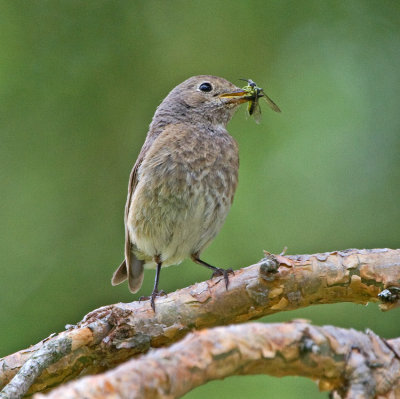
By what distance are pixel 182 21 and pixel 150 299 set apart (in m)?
3.28

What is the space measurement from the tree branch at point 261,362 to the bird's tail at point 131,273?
9.19 feet

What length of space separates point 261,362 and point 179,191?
2485mm

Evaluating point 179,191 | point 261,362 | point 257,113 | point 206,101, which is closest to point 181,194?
point 179,191

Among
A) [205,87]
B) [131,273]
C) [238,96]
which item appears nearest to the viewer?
[131,273]

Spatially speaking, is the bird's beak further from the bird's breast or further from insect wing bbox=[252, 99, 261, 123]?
the bird's breast

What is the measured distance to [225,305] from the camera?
352cm

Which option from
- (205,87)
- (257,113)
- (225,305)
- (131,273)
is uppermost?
(205,87)

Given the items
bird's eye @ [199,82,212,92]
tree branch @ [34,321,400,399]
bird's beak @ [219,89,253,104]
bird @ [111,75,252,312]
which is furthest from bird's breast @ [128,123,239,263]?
tree branch @ [34,321,400,399]

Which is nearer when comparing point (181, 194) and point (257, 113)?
point (181, 194)

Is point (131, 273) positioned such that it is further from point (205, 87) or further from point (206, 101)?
point (205, 87)

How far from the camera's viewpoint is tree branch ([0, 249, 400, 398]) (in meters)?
3.34

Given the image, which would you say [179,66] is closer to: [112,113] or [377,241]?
[112,113]

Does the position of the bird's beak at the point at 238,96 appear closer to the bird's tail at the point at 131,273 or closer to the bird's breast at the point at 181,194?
the bird's breast at the point at 181,194

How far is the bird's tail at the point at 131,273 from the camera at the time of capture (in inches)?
200
